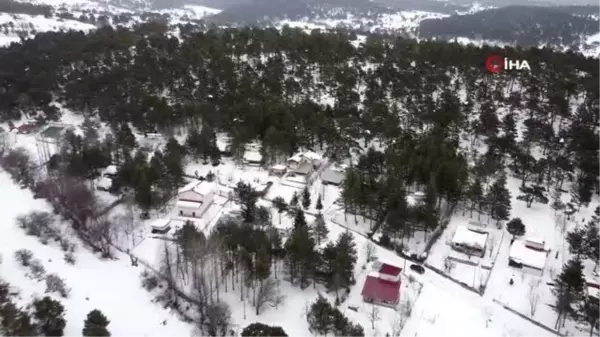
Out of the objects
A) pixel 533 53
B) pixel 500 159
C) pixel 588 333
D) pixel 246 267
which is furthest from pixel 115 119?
pixel 533 53

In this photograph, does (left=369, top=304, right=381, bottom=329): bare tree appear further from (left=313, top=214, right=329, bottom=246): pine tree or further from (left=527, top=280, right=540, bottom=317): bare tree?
(left=527, top=280, right=540, bottom=317): bare tree

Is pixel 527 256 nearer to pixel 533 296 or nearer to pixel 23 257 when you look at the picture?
Answer: pixel 533 296

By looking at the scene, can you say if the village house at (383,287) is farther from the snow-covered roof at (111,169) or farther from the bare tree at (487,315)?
the snow-covered roof at (111,169)

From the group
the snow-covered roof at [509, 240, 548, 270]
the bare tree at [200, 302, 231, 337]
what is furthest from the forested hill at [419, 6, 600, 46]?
the bare tree at [200, 302, 231, 337]

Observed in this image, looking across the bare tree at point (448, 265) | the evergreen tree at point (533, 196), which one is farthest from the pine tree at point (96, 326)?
the evergreen tree at point (533, 196)

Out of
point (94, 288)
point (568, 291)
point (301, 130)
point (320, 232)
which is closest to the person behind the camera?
point (568, 291)

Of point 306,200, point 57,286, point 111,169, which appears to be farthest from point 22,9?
point 306,200

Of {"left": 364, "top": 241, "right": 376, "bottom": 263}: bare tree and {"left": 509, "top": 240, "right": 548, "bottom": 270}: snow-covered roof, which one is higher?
{"left": 509, "top": 240, "right": 548, "bottom": 270}: snow-covered roof

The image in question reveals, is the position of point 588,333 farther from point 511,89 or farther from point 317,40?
point 317,40
